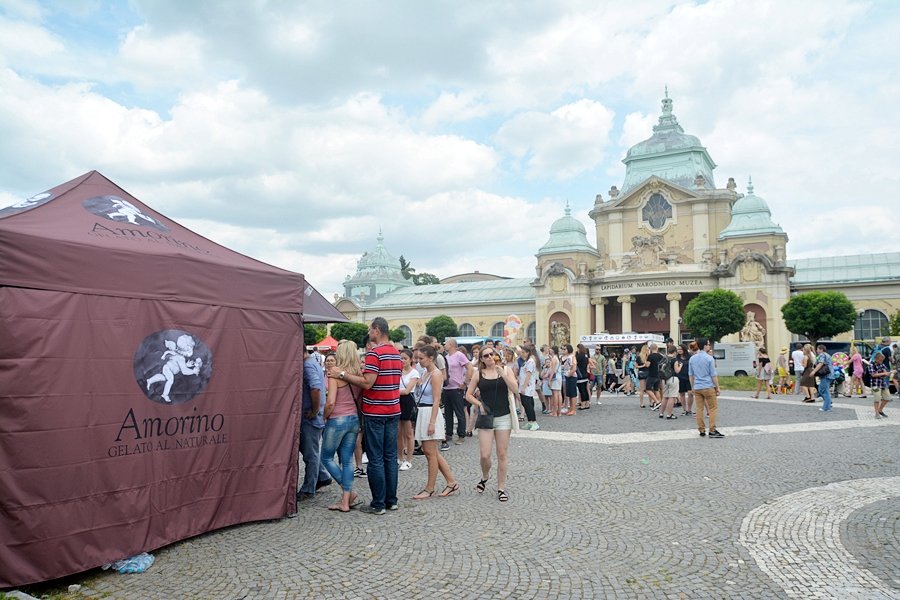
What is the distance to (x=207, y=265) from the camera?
238 inches

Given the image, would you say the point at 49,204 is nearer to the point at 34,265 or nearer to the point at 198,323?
the point at 34,265

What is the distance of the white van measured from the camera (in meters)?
36.0

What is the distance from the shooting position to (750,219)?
47.0 meters

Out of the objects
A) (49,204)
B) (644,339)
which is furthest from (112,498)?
(644,339)

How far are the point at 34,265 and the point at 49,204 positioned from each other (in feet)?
3.59

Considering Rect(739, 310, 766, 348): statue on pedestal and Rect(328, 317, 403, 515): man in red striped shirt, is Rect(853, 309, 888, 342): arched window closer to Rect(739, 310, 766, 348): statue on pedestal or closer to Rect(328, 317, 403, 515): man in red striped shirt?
Rect(739, 310, 766, 348): statue on pedestal

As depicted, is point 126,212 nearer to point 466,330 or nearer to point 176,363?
point 176,363

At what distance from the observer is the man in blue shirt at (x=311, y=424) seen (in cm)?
738

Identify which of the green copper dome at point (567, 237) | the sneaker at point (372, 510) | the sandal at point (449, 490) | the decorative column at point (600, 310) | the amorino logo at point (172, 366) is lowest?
the sneaker at point (372, 510)

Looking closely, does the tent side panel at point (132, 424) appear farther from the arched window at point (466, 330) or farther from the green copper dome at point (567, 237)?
the arched window at point (466, 330)

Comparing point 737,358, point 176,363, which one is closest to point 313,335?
point 737,358

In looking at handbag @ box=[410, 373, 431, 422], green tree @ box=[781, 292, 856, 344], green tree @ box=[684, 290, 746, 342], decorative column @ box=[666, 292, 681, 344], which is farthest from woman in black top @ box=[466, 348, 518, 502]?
decorative column @ box=[666, 292, 681, 344]

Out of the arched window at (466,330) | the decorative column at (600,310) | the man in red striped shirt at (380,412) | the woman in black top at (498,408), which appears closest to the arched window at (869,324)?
the decorative column at (600,310)

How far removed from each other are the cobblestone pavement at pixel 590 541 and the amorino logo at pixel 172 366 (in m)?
1.40
